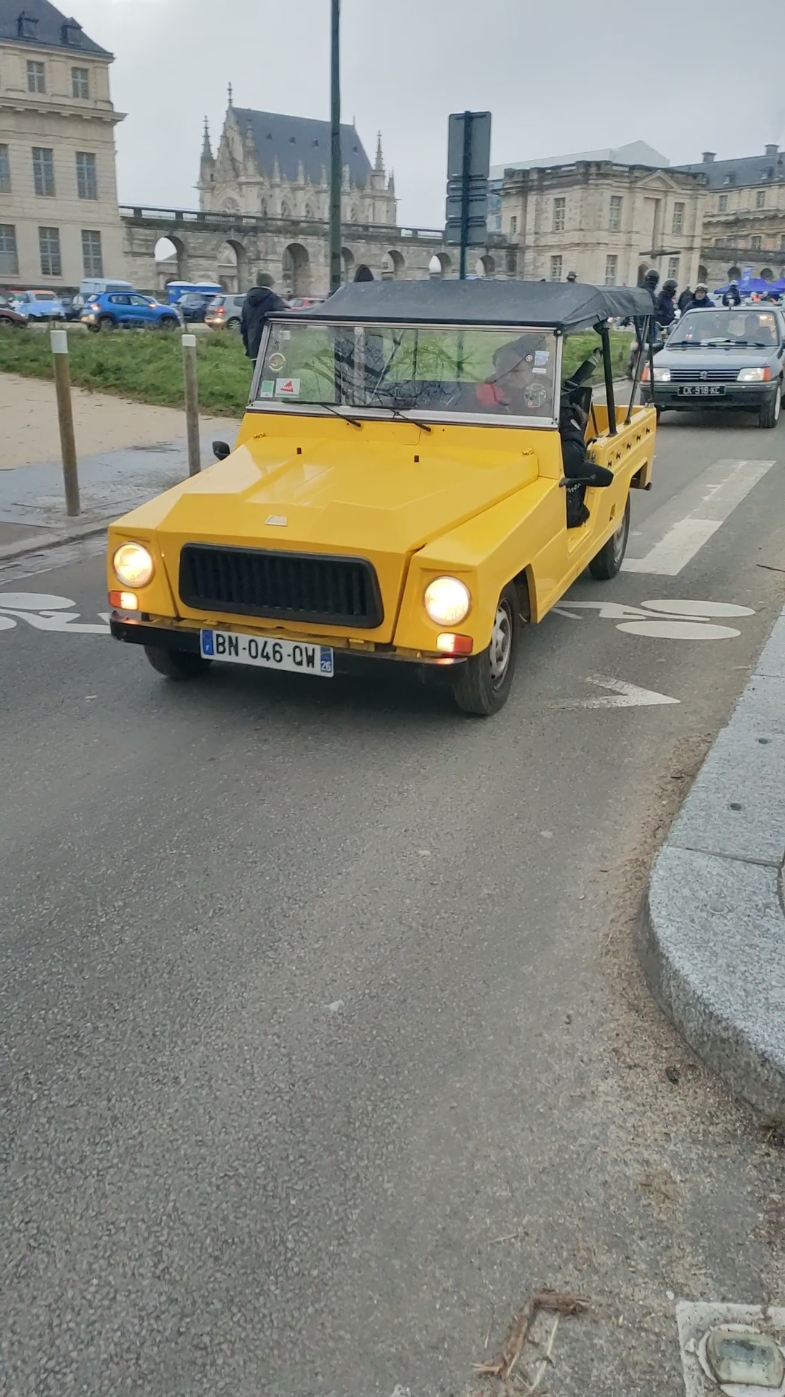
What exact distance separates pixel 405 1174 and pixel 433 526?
9.67 feet

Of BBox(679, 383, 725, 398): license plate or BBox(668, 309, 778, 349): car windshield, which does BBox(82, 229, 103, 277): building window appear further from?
BBox(679, 383, 725, 398): license plate

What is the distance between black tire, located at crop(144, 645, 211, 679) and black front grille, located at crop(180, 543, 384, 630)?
618 millimetres

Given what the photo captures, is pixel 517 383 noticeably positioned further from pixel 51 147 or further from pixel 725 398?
pixel 51 147

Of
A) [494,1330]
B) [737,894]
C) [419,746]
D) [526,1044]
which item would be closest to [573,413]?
[419,746]

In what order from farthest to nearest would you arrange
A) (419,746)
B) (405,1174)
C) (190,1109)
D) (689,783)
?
(419,746)
(689,783)
(190,1109)
(405,1174)

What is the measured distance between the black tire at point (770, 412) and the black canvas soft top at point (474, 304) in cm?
1024

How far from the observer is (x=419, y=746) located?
5.04m

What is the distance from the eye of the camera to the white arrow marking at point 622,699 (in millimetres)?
5636

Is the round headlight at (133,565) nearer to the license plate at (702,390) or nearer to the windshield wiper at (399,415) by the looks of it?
the windshield wiper at (399,415)

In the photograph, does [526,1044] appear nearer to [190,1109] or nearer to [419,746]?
[190,1109]

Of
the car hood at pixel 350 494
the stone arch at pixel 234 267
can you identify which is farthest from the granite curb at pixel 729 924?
the stone arch at pixel 234 267

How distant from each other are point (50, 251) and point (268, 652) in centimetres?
6744

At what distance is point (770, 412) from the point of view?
1644 cm

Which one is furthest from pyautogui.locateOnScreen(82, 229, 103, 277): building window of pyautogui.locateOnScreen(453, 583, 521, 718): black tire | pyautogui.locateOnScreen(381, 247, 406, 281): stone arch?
pyautogui.locateOnScreen(453, 583, 521, 718): black tire
